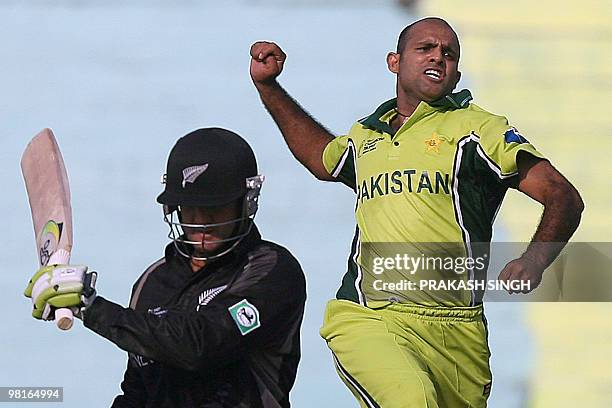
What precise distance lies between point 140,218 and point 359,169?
52.1 inches

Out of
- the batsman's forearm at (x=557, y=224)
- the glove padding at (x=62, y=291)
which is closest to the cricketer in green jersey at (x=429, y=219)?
the batsman's forearm at (x=557, y=224)

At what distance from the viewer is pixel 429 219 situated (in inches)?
118

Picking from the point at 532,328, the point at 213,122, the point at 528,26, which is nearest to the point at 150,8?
the point at 213,122

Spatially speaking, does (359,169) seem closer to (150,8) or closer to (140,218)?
(140,218)

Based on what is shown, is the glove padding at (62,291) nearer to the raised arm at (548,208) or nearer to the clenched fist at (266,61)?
the raised arm at (548,208)

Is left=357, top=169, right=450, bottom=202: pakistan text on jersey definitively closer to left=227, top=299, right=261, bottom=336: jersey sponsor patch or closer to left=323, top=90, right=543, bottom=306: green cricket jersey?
left=323, top=90, right=543, bottom=306: green cricket jersey

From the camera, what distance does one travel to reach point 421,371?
2867mm

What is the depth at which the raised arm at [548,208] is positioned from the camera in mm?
2834

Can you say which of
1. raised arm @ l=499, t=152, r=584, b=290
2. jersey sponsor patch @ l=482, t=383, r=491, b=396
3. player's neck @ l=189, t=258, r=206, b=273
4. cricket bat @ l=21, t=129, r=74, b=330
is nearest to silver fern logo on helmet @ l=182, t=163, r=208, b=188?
player's neck @ l=189, t=258, r=206, b=273

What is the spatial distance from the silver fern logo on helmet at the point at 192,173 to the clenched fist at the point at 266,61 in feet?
1.97

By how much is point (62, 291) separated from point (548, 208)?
3.18 ft

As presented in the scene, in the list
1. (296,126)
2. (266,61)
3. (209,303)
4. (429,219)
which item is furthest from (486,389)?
(266,61)

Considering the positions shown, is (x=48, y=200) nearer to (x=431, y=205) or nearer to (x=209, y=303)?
(x=209, y=303)

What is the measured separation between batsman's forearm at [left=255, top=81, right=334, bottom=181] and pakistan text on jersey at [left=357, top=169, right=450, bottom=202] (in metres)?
0.33
